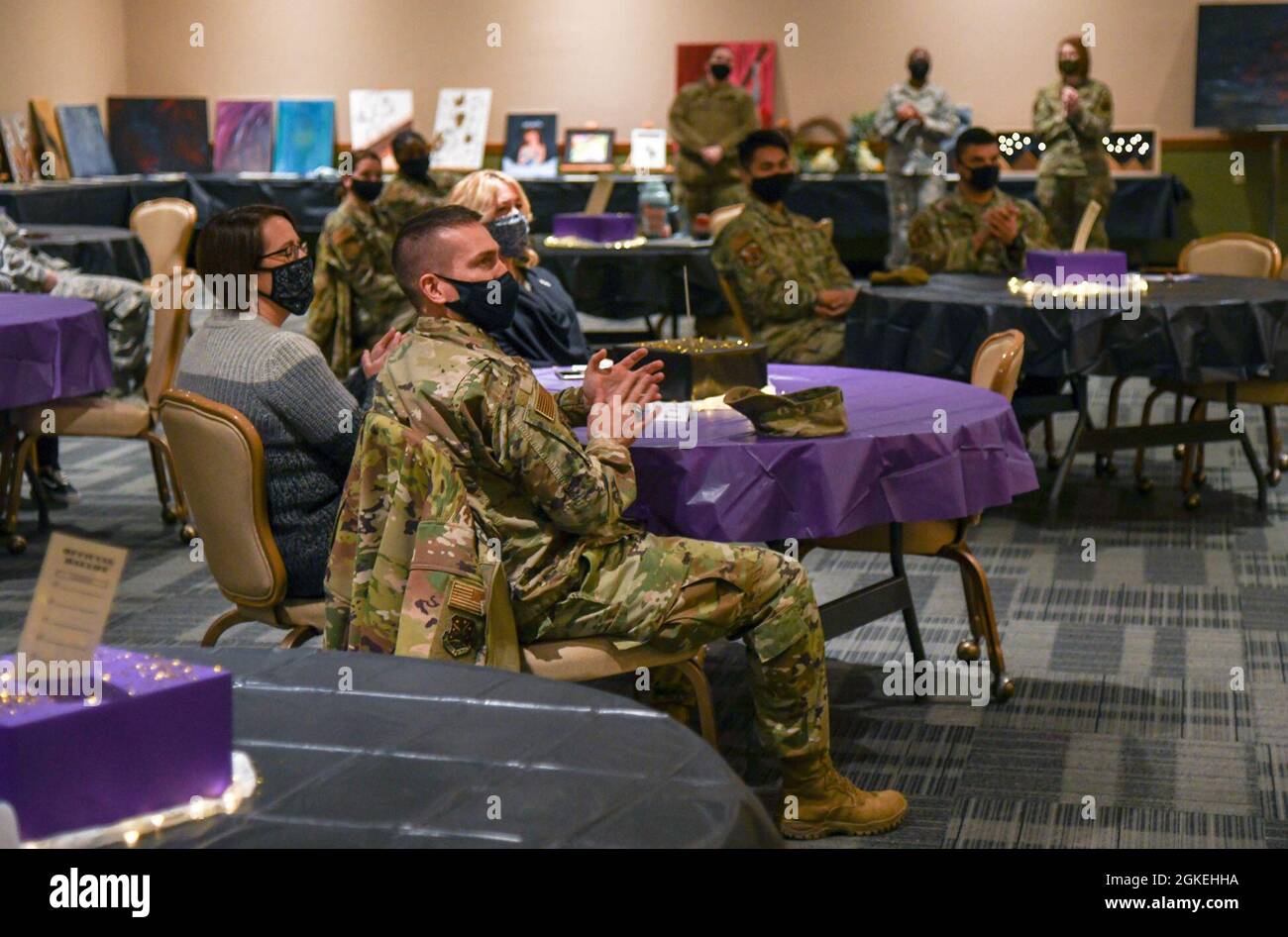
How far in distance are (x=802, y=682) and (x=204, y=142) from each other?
39.3ft

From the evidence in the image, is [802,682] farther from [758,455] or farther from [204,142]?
[204,142]

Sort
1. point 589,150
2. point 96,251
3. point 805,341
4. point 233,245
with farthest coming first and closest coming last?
1. point 589,150
2. point 96,251
3. point 805,341
4. point 233,245

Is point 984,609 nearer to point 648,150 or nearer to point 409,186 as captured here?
point 409,186

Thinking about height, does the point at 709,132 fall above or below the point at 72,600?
above

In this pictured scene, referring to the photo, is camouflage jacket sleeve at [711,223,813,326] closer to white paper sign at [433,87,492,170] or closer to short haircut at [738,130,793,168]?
short haircut at [738,130,793,168]

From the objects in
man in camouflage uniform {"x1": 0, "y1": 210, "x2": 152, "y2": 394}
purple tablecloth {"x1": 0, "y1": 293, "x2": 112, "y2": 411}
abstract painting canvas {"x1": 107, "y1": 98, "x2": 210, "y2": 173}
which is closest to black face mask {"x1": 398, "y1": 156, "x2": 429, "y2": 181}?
man in camouflage uniform {"x1": 0, "y1": 210, "x2": 152, "y2": 394}

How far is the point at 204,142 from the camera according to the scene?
14055mm

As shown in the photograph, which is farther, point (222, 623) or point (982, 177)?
point (982, 177)

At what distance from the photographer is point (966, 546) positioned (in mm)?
4020

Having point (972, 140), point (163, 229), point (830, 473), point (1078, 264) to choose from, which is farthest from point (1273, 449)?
point (163, 229)

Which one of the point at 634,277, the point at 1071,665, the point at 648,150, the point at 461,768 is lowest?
the point at 1071,665

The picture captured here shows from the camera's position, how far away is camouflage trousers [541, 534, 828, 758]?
297 cm

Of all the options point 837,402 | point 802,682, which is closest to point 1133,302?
point 837,402

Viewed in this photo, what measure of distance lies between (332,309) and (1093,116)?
6018 millimetres
